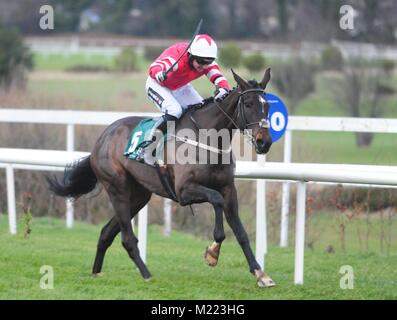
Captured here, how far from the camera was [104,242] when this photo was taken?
23.2 feet

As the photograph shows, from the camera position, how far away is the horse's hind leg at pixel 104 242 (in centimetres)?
701

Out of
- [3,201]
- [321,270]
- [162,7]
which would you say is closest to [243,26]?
[162,7]

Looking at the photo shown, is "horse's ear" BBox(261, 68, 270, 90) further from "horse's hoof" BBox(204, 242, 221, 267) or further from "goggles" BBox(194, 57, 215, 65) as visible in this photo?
"horse's hoof" BBox(204, 242, 221, 267)

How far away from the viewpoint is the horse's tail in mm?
7398

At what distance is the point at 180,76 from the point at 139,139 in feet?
1.85

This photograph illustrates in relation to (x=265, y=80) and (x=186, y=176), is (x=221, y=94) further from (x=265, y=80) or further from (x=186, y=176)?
(x=186, y=176)

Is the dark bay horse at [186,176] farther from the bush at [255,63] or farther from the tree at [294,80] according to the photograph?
the tree at [294,80]

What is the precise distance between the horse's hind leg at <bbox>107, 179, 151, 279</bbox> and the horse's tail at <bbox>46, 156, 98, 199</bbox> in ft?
1.15

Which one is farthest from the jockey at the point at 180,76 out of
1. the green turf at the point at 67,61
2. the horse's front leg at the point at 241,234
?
the green turf at the point at 67,61

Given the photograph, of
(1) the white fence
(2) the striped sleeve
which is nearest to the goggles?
(2) the striped sleeve

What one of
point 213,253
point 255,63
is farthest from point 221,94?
point 255,63

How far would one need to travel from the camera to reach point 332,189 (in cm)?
955

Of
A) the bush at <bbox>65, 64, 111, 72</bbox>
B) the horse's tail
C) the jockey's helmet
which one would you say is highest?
the bush at <bbox>65, 64, 111, 72</bbox>

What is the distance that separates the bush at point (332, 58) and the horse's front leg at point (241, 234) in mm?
18896
